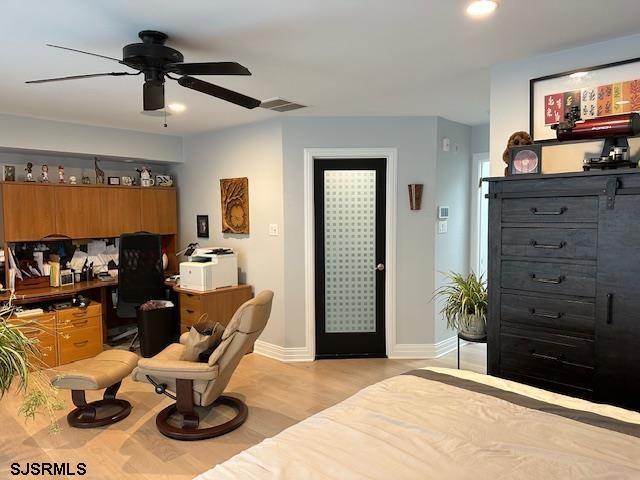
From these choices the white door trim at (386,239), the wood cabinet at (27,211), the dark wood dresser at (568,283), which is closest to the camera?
the dark wood dresser at (568,283)

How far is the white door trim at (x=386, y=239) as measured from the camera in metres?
4.57

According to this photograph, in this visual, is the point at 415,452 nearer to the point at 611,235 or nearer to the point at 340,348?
the point at 611,235

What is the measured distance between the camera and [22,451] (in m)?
2.89

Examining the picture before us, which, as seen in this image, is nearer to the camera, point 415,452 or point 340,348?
point 415,452

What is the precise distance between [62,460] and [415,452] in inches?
95.1

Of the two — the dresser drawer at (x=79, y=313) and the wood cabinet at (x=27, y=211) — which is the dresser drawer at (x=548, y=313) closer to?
the dresser drawer at (x=79, y=313)

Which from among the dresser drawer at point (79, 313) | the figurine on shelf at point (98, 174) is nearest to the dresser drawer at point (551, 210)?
the dresser drawer at point (79, 313)

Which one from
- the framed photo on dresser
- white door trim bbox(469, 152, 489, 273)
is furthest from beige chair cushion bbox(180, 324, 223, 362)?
white door trim bbox(469, 152, 489, 273)

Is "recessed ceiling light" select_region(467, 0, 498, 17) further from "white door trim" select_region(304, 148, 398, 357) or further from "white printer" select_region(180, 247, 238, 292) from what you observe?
"white printer" select_region(180, 247, 238, 292)

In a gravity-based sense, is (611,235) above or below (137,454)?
above

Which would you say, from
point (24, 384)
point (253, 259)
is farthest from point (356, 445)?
point (253, 259)

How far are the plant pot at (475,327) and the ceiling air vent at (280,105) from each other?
2.33 metres

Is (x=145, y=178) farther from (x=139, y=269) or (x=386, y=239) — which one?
(x=386, y=239)

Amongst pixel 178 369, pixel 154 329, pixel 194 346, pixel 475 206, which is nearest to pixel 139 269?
pixel 154 329
